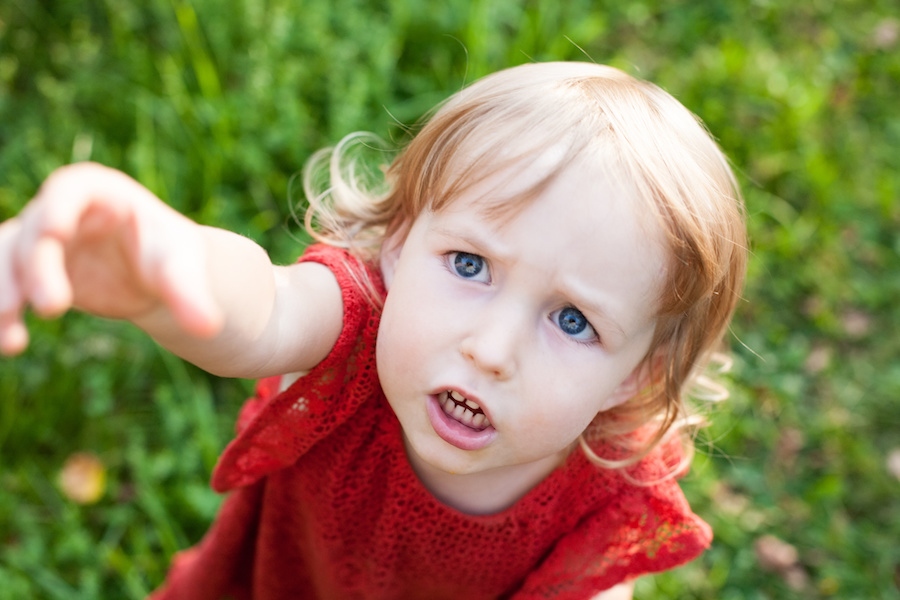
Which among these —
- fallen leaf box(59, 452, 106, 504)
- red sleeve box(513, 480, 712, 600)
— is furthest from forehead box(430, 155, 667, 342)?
fallen leaf box(59, 452, 106, 504)

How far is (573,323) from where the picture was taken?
1112 millimetres

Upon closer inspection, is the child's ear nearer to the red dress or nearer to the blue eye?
the red dress

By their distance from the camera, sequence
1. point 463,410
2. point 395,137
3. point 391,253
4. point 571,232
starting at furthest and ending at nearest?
point 395,137 → point 391,253 → point 463,410 → point 571,232

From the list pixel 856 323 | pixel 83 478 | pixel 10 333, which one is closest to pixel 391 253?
pixel 10 333

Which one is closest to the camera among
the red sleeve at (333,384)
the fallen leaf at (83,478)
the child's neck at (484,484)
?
the red sleeve at (333,384)

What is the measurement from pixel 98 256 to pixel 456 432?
52 centimetres

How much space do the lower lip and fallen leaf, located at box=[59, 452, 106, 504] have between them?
3.83 ft

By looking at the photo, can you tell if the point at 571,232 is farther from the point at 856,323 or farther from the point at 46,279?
the point at 856,323

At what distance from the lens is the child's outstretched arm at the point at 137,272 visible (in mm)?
694

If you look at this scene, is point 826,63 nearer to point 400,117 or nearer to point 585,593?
point 400,117

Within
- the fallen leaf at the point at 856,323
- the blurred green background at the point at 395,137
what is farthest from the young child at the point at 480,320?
the fallen leaf at the point at 856,323

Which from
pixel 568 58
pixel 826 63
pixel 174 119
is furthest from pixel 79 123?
pixel 826 63

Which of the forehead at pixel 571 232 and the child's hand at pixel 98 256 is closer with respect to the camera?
the child's hand at pixel 98 256

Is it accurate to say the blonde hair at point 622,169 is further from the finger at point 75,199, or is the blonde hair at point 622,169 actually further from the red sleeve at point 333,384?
the finger at point 75,199
